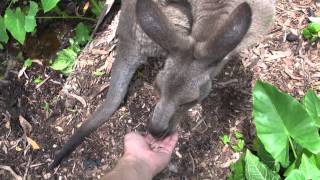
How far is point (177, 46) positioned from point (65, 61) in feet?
5.83

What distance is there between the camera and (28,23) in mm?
5051

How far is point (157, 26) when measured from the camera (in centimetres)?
406

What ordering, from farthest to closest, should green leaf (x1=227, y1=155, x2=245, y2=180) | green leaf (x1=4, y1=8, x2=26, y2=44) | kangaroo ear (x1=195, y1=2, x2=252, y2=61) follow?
green leaf (x1=4, y1=8, x2=26, y2=44) < green leaf (x1=227, y1=155, x2=245, y2=180) < kangaroo ear (x1=195, y1=2, x2=252, y2=61)

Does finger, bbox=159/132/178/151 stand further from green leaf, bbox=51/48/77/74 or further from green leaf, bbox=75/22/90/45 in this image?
green leaf, bbox=75/22/90/45

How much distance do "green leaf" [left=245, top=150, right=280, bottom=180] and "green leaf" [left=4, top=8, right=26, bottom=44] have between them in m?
2.32

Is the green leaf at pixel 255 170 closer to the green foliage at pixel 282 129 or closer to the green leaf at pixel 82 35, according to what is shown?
the green foliage at pixel 282 129

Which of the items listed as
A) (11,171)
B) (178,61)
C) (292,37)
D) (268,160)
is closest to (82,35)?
(11,171)

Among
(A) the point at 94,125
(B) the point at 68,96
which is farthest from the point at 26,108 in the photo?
(A) the point at 94,125

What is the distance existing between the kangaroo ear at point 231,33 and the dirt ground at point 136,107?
1169mm

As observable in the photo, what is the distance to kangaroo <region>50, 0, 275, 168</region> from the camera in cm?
402

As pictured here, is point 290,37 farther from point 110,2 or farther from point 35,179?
point 35,179

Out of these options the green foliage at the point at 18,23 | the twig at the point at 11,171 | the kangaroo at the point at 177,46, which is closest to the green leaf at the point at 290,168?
the kangaroo at the point at 177,46

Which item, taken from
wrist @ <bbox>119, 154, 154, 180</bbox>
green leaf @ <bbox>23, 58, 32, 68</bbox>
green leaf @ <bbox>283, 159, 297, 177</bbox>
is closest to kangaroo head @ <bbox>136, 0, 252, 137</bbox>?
wrist @ <bbox>119, 154, 154, 180</bbox>

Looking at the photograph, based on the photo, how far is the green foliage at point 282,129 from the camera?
4082 millimetres
